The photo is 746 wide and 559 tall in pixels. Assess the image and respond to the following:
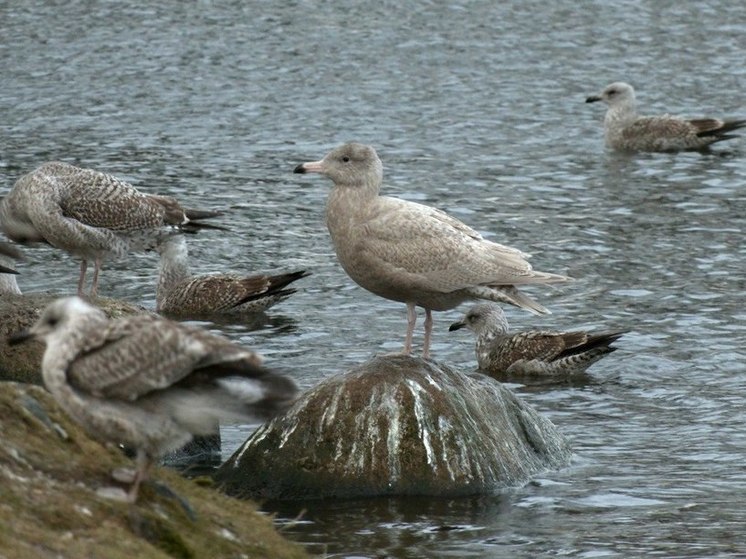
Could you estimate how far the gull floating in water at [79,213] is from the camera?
46.3 ft

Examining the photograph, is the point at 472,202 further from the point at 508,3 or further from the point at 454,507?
the point at 508,3

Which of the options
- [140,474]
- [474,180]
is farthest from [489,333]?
[140,474]

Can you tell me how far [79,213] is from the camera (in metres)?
14.2

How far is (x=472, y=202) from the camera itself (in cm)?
1923

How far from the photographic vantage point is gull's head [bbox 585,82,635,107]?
23969 millimetres

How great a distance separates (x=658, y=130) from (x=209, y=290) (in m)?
9.61

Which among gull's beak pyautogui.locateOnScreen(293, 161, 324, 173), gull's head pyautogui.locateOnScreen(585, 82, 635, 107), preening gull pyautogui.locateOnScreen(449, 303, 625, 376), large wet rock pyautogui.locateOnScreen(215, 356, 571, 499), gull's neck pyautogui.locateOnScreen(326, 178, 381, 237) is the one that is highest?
gull's beak pyautogui.locateOnScreen(293, 161, 324, 173)

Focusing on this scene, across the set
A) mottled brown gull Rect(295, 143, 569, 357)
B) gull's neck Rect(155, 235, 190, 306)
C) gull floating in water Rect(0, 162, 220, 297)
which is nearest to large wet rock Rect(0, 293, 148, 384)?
mottled brown gull Rect(295, 143, 569, 357)

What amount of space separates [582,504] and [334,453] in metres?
1.55

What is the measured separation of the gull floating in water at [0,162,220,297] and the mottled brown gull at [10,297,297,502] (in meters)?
7.16

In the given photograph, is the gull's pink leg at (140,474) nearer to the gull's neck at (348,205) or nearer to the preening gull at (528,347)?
the gull's neck at (348,205)

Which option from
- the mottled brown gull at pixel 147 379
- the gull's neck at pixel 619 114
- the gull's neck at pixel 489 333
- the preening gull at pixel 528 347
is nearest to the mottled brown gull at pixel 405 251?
the preening gull at pixel 528 347

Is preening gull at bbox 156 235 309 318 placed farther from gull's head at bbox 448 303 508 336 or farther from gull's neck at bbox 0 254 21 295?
gull's neck at bbox 0 254 21 295

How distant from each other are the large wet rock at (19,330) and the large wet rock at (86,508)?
3.44m
